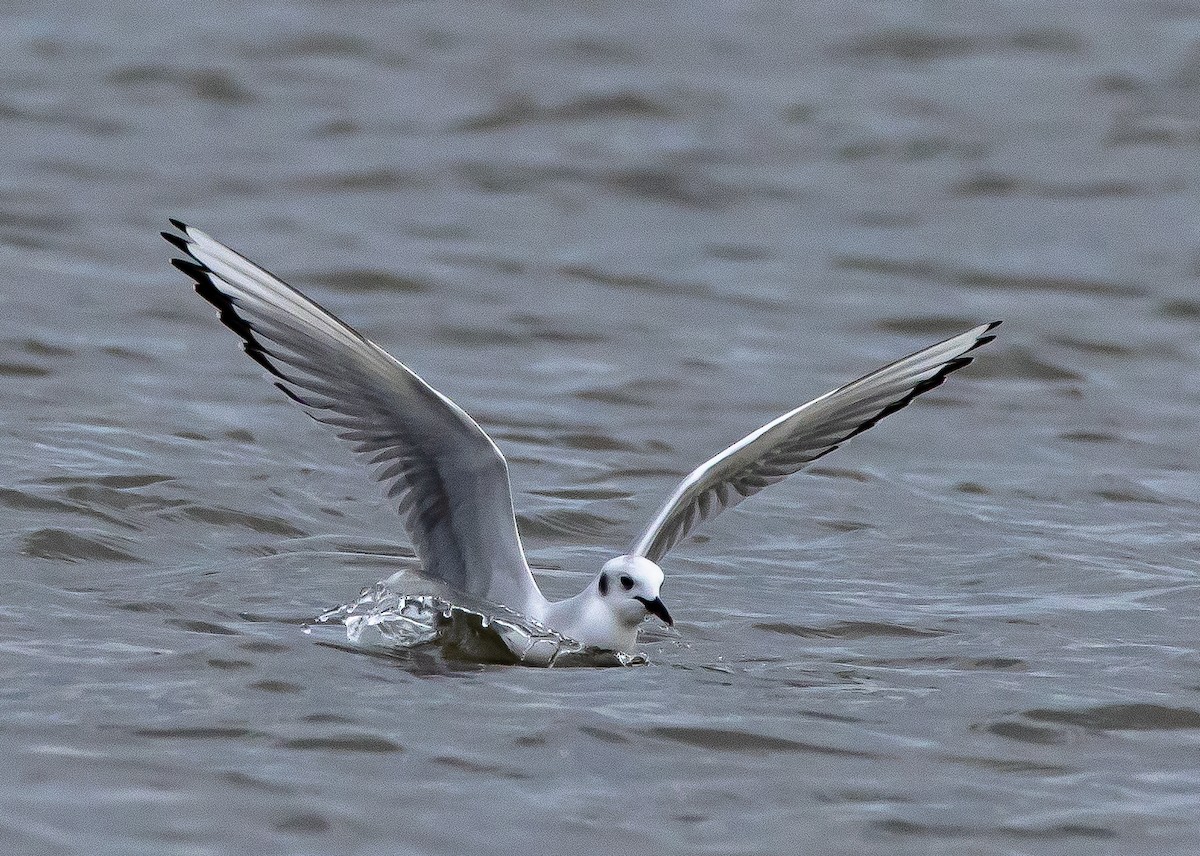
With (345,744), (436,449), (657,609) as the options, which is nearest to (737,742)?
(657,609)

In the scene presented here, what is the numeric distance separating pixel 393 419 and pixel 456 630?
0.77 m

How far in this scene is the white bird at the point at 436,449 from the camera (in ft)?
22.1

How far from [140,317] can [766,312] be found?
152 inches

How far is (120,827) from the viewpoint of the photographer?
524 centimetres

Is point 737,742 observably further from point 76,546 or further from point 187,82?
point 187,82

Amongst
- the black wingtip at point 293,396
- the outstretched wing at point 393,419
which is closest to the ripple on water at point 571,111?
the outstretched wing at point 393,419

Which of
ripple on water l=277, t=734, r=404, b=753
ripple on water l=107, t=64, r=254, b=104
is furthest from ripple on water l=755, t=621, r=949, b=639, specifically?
ripple on water l=107, t=64, r=254, b=104

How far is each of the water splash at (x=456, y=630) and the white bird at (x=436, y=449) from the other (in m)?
0.06

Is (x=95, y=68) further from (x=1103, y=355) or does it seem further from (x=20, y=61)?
(x=1103, y=355)

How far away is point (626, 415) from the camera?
441 inches

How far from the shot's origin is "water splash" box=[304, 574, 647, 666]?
7047 mm

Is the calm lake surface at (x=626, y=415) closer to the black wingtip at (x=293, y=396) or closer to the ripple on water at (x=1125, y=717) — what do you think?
the ripple on water at (x=1125, y=717)

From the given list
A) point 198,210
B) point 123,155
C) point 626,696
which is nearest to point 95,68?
point 123,155

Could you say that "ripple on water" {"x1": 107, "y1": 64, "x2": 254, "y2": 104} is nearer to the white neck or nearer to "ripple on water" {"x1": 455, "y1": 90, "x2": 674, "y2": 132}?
"ripple on water" {"x1": 455, "y1": 90, "x2": 674, "y2": 132}
